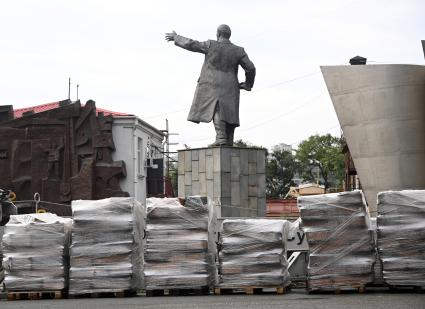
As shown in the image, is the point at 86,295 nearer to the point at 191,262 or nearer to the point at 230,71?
the point at 191,262

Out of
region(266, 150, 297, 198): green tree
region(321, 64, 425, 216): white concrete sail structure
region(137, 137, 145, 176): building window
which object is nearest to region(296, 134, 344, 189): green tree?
region(266, 150, 297, 198): green tree

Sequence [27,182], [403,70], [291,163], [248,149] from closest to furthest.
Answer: [248,149]
[403,70]
[27,182]
[291,163]

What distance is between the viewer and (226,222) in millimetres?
17234

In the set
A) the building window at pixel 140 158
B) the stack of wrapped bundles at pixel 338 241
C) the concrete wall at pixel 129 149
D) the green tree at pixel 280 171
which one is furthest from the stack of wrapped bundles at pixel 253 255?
the green tree at pixel 280 171

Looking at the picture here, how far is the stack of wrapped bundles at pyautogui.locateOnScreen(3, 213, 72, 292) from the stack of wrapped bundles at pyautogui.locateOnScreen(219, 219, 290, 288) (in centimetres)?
309

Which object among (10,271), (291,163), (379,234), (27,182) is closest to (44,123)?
(27,182)

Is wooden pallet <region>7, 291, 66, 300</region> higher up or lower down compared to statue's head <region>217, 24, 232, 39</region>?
lower down

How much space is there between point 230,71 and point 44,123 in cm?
1658

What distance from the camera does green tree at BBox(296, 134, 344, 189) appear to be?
85.1 meters

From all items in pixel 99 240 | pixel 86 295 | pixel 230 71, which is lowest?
pixel 86 295

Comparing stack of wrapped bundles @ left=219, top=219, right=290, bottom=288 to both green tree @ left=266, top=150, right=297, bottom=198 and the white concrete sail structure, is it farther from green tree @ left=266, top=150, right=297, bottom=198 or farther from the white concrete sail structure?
green tree @ left=266, top=150, right=297, bottom=198

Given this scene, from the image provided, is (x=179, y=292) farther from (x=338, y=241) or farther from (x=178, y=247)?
(x=338, y=241)

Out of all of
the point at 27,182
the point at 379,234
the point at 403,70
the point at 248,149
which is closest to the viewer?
the point at 379,234

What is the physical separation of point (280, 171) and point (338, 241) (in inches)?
3030
